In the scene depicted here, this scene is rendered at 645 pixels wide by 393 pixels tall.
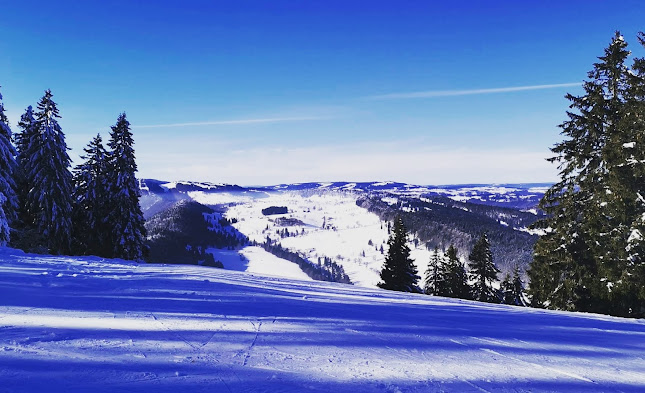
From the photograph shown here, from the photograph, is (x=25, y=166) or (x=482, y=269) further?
(x=482, y=269)

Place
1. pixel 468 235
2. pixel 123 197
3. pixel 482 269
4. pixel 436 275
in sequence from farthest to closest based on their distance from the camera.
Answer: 1. pixel 468 235
2. pixel 436 275
3. pixel 482 269
4. pixel 123 197

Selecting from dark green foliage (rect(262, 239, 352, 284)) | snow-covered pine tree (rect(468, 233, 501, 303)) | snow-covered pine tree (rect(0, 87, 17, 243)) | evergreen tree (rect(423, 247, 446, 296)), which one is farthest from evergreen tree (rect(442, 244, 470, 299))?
dark green foliage (rect(262, 239, 352, 284))

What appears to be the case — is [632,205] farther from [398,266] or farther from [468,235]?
[468,235]

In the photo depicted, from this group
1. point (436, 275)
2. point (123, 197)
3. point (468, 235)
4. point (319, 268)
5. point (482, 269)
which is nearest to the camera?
point (123, 197)

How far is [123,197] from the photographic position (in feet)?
89.7

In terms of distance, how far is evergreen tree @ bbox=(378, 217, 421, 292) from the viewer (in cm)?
2947

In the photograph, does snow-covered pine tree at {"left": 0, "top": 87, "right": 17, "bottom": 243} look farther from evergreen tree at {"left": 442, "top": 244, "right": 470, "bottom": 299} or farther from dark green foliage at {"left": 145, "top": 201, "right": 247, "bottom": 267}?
dark green foliage at {"left": 145, "top": 201, "right": 247, "bottom": 267}

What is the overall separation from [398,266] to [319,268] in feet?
398

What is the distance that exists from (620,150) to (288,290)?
15218 millimetres

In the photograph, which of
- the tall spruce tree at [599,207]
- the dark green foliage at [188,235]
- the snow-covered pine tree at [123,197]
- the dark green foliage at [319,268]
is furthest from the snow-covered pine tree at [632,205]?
the dark green foliage at [319,268]

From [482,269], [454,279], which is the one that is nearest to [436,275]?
[454,279]

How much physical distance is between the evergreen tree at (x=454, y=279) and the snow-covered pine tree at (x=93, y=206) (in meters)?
29.3

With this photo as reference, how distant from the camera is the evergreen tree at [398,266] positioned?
2947 cm

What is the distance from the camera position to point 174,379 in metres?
3.52
